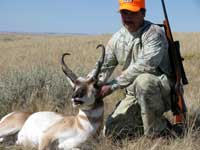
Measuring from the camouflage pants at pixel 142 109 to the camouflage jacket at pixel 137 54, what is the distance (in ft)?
0.37

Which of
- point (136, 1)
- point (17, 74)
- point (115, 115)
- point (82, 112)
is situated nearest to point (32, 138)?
point (82, 112)

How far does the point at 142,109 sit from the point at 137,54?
2.29 feet

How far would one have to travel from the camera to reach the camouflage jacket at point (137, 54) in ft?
17.2

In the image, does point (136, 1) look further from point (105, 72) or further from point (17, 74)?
point (17, 74)

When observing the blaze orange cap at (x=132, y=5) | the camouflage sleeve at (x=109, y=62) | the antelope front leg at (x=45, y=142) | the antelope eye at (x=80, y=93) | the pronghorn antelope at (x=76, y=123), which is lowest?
the antelope front leg at (x=45, y=142)

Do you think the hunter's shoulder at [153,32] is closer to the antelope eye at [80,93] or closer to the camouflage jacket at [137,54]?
the camouflage jacket at [137,54]

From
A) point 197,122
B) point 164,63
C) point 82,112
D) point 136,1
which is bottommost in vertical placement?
point 197,122

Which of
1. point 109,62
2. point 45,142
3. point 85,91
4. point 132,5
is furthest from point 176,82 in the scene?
point 45,142

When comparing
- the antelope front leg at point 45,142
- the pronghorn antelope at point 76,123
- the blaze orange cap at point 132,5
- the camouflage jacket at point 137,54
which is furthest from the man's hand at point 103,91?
the blaze orange cap at point 132,5

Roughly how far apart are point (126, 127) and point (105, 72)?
0.78m

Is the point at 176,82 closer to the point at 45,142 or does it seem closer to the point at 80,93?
the point at 80,93

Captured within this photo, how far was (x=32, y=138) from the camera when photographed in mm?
5297

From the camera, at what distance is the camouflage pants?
5273 millimetres

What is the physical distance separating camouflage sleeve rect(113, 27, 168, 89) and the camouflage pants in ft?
0.26
